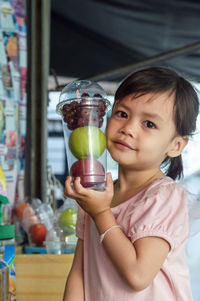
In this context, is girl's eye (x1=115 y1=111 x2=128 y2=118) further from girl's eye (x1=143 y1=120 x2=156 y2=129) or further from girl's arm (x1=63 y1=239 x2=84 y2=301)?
girl's arm (x1=63 y1=239 x2=84 y2=301)

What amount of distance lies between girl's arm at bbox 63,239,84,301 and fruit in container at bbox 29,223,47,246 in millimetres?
770

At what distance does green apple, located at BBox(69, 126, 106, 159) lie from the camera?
2.97 ft

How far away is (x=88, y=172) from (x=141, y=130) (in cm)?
17

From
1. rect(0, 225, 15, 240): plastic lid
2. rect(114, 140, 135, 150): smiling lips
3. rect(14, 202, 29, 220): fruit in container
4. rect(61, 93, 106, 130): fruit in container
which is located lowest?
rect(14, 202, 29, 220): fruit in container

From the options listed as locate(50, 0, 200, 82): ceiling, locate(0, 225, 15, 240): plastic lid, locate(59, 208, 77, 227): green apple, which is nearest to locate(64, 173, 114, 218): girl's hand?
locate(0, 225, 15, 240): plastic lid

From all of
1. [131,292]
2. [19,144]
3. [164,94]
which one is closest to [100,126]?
[164,94]

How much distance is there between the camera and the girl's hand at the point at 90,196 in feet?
2.93

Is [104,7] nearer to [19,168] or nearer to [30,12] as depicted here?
[30,12]

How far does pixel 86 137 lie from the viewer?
2.98 feet

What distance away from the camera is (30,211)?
2.00m

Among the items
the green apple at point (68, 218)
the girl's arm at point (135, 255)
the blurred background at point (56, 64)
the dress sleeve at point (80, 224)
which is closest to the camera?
the girl's arm at point (135, 255)

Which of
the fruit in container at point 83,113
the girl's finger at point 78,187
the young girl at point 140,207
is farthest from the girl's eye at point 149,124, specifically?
the girl's finger at point 78,187

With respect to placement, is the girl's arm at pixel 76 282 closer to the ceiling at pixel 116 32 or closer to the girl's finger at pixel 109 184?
the girl's finger at pixel 109 184

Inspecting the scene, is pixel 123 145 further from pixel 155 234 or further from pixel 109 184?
pixel 155 234
